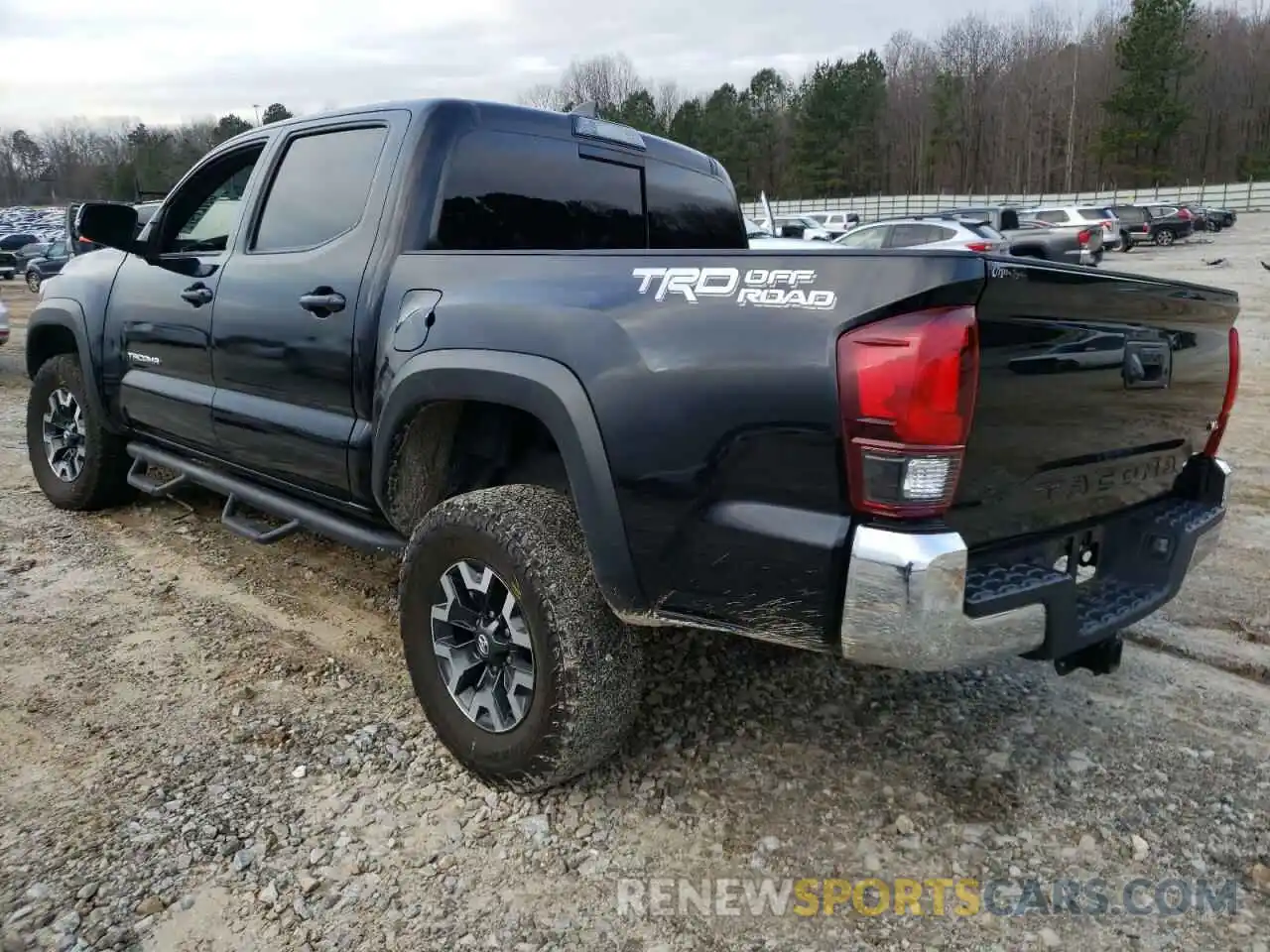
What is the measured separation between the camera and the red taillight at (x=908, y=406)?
1941 millimetres

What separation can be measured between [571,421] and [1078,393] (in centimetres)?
124

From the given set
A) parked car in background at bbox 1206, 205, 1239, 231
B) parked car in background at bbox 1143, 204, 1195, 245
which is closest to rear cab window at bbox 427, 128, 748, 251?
parked car in background at bbox 1143, 204, 1195, 245

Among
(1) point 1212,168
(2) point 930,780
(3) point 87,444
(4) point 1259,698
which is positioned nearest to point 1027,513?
(2) point 930,780

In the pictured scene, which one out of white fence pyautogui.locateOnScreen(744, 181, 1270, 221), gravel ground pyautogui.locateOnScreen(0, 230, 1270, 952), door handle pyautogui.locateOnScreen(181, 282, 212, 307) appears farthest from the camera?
white fence pyautogui.locateOnScreen(744, 181, 1270, 221)

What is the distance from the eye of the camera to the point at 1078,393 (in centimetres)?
233

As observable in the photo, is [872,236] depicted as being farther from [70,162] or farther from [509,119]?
[70,162]

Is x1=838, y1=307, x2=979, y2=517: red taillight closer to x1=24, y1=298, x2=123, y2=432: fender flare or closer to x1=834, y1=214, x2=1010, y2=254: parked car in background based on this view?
x1=24, y1=298, x2=123, y2=432: fender flare

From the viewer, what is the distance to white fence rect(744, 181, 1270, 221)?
173 feet

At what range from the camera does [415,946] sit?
218cm

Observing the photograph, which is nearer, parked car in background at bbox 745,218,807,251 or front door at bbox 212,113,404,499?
parked car in background at bbox 745,218,807,251

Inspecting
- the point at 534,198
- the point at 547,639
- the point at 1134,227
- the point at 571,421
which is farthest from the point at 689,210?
the point at 1134,227

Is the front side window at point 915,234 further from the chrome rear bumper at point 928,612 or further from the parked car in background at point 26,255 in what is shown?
the parked car in background at point 26,255

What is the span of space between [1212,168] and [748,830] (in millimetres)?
81413

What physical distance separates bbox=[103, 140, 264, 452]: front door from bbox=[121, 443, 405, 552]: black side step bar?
0.36ft
